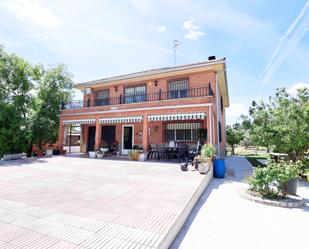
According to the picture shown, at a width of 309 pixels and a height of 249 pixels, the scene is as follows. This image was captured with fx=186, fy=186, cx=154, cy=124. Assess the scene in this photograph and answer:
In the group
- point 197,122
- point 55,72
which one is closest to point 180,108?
point 197,122

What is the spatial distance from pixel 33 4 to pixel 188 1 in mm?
11104

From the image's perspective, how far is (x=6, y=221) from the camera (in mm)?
4812

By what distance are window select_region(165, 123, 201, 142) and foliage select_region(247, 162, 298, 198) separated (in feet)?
32.9

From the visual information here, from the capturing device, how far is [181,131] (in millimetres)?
19156

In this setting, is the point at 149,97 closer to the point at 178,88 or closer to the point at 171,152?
the point at 178,88

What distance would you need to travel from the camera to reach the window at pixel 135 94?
2170 centimetres

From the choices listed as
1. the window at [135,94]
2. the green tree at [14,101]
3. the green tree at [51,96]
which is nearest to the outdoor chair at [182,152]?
the window at [135,94]

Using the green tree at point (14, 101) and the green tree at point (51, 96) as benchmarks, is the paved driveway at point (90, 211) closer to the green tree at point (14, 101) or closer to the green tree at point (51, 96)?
the green tree at point (14, 101)

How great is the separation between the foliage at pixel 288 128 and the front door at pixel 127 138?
12889 millimetres

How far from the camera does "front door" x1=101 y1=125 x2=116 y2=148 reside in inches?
907

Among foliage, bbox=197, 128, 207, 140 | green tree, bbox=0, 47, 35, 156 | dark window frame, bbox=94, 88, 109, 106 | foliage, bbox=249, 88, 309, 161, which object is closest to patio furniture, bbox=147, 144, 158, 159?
foliage, bbox=197, 128, 207, 140

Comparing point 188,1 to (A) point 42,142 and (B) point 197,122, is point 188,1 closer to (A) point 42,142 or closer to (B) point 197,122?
(B) point 197,122

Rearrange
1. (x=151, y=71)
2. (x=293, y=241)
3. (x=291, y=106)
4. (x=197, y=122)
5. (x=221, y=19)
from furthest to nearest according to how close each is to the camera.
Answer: (x=151, y=71) → (x=197, y=122) → (x=221, y=19) → (x=291, y=106) → (x=293, y=241)

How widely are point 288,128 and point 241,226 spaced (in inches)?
392
